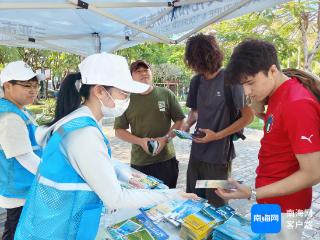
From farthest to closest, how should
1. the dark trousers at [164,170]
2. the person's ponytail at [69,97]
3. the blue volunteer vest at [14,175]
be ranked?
1. the dark trousers at [164,170]
2. the blue volunteer vest at [14,175]
3. the person's ponytail at [69,97]

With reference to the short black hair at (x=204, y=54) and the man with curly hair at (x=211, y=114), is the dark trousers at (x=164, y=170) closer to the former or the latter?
the man with curly hair at (x=211, y=114)

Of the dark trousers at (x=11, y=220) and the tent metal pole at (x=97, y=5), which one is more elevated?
the tent metal pole at (x=97, y=5)

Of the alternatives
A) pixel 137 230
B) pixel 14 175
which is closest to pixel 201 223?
pixel 137 230

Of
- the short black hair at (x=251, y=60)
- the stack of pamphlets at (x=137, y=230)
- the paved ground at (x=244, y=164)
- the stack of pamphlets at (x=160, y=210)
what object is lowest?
the paved ground at (x=244, y=164)

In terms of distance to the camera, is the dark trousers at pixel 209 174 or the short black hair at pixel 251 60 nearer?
the short black hair at pixel 251 60

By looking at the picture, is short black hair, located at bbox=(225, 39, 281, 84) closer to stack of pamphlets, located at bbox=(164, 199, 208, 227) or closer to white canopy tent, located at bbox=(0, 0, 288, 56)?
stack of pamphlets, located at bbox=(164, 199, 208, 227)

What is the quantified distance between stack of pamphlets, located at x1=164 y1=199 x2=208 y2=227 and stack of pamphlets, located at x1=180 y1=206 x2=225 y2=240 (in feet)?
0.13

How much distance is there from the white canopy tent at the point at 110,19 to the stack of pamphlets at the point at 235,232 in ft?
5.59

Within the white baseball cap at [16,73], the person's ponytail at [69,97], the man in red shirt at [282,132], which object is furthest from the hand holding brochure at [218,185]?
the white baseball cap at [16,73]

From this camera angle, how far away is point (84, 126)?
4.29 feet

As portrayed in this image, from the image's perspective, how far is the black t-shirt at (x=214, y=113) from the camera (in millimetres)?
2449

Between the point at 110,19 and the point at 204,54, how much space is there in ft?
3.17

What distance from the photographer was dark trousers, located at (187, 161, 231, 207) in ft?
8.35

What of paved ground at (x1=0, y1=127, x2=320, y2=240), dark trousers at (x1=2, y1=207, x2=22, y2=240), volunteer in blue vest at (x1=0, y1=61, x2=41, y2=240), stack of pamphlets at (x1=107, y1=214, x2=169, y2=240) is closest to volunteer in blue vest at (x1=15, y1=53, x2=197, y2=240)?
stack of pamphlets at (x1=107, y1=214, x2=169, y2=240)
